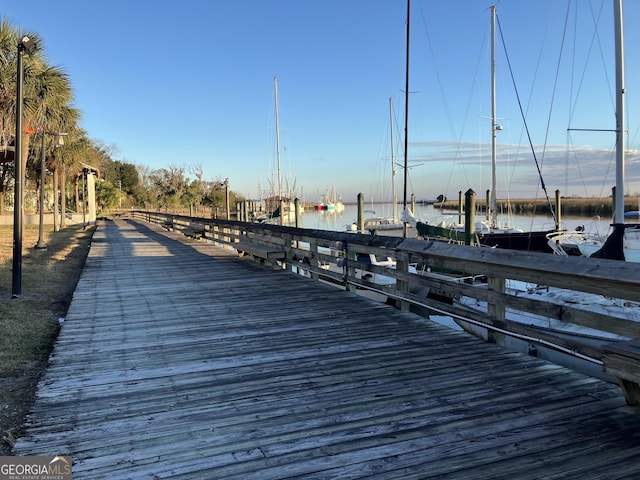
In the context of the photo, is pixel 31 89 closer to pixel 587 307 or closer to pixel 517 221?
pixel 587 307

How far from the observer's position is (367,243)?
6273mm

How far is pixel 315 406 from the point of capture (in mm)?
3035

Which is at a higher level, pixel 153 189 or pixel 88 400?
pixel 153 189

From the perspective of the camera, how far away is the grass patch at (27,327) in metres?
3.39

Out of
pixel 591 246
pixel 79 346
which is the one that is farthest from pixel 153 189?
pixel 79 346

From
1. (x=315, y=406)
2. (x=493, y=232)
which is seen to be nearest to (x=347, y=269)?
(x=315, y=406)

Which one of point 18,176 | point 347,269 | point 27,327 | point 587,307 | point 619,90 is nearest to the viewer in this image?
point 27,327

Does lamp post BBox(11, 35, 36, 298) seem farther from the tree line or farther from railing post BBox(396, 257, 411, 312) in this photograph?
railing post BBox(396, 257, 411, 312)

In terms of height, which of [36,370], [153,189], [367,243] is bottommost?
[36,370]

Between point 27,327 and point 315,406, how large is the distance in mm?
4306

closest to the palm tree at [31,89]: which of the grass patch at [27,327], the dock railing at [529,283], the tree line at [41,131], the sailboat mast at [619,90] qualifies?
the tree line at [41,131]

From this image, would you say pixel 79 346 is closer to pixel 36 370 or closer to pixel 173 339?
pixel 36 370

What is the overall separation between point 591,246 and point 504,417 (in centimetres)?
1282

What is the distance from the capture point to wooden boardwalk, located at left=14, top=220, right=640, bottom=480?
2.37 meters
